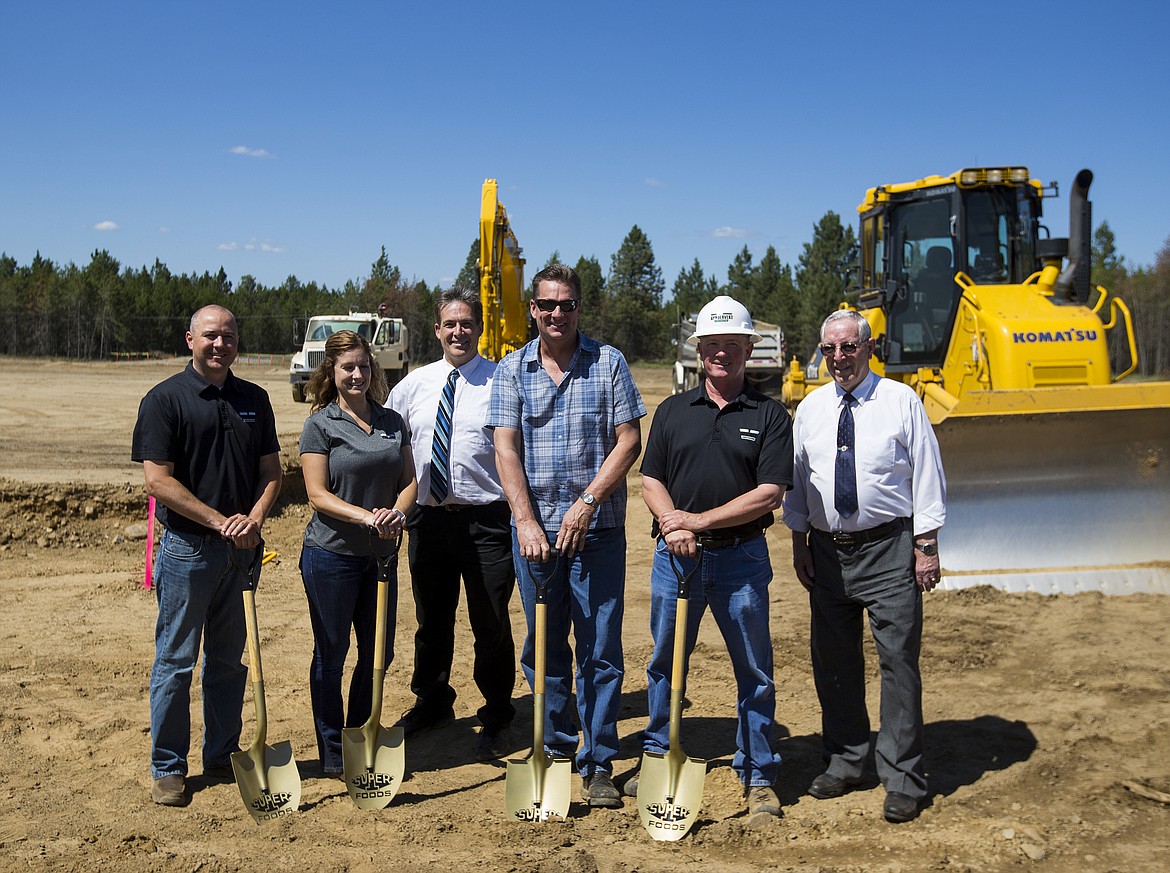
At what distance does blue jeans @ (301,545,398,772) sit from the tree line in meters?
48.3

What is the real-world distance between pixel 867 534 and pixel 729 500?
0.64 meters

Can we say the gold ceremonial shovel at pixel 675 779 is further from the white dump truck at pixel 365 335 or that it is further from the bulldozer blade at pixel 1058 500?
the white dump truck at pixel 365 335

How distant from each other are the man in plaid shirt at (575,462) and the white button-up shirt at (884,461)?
77 cm

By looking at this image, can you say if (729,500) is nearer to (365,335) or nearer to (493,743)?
(493,743)

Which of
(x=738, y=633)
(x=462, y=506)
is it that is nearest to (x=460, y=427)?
(x=462, y=506)

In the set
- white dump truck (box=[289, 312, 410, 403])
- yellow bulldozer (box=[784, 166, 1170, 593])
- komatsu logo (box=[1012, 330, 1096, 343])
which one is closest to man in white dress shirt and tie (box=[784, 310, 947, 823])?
yellow bulldozer (box=[784, 166, 1170, 593])

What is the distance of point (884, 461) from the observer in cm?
410

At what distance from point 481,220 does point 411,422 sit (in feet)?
30.4

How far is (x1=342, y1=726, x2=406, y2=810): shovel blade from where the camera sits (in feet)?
13.8

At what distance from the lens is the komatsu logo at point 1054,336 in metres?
8.27

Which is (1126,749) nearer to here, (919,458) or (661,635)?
(919,458)

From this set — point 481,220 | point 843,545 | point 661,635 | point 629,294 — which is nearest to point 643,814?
point 661,635

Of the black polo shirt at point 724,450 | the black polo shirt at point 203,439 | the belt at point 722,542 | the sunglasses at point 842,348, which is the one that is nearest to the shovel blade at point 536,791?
the belt at point 722,542

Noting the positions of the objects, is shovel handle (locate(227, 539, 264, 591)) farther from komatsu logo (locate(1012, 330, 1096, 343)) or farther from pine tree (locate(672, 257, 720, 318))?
pine tree (locate(672, 257, 720, 318))
